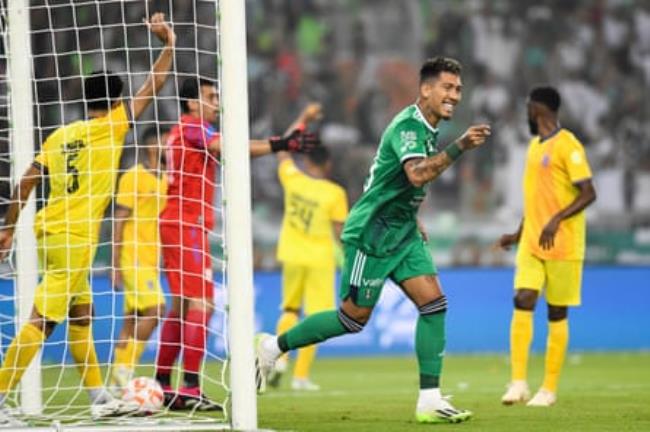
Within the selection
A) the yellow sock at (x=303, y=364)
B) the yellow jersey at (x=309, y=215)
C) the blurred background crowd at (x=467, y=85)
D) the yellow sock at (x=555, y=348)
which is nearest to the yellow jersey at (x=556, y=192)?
the yellow sock at (x=555, y=348)

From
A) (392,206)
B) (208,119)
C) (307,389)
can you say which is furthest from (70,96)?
(392,206)

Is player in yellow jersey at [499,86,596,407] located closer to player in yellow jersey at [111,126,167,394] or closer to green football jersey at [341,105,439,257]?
green football jersey at [341,105,439,257]

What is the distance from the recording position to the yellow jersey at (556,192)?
1111 cm

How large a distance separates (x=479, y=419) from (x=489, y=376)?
6039mm

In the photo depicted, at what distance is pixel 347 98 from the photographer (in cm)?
2238

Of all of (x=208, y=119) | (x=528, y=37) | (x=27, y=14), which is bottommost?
(x=208, y=119)

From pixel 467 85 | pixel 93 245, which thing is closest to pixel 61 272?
pixel 93 245

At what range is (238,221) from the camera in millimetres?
8016

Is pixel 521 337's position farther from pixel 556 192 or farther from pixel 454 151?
pixel 454 151

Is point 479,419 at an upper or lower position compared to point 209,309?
lower

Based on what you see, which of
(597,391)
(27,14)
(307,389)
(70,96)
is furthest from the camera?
(70,96)

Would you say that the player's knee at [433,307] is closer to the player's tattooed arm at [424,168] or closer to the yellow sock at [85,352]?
the player's tattooed arm at [424,168]

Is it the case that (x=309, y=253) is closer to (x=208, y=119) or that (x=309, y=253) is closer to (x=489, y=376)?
(x=489, y=376)

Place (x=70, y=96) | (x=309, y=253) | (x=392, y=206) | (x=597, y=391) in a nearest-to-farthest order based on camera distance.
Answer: (x=392, y=206)
(x=597, y=391)
(x=309, y=253)
(x=70, y=96)
